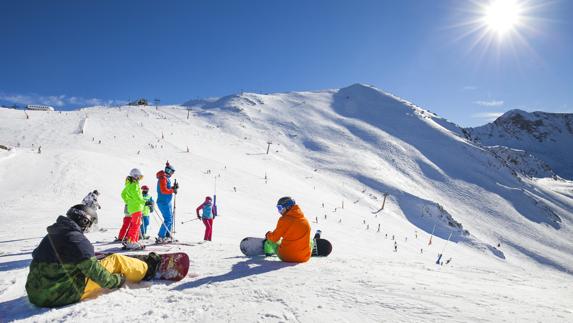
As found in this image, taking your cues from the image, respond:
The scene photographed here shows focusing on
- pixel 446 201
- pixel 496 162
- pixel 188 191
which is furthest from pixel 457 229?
pixel 496 162

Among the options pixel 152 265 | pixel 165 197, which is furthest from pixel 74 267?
pixel 165 197

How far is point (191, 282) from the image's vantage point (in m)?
5.49

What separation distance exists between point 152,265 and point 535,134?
229 meters

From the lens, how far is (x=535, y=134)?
600 ft

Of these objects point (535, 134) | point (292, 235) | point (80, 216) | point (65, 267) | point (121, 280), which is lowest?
point (121, 280)

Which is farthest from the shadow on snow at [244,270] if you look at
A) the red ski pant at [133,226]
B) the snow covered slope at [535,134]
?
the snow covered slope at [535,134]

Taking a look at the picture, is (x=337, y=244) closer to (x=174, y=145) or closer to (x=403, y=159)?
(x=174, y=145)

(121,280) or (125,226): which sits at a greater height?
(125,226)

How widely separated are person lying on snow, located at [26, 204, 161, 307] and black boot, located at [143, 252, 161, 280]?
0.83m

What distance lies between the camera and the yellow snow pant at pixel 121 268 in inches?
183

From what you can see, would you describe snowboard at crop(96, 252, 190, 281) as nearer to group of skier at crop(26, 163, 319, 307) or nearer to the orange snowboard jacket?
group of skier at crop(26, 163, 319, 307)

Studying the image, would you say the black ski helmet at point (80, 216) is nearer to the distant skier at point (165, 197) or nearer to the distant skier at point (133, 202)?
the distant skier at point (133, 202)

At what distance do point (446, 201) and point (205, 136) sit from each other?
37.2 m

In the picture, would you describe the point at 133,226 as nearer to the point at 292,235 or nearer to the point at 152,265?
the point at 152,265
